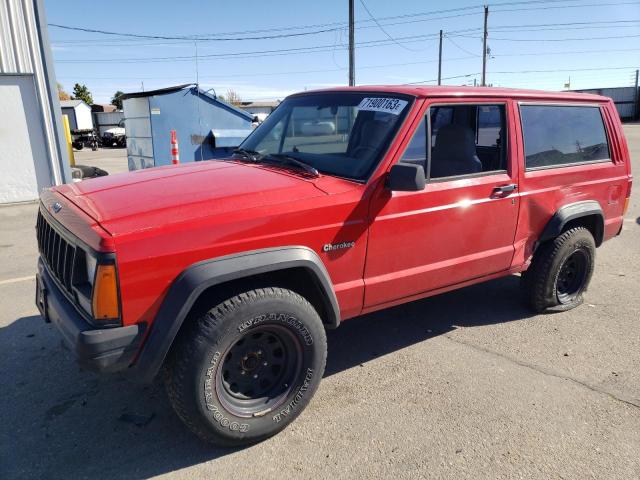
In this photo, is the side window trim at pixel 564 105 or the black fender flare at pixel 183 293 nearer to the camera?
the black fender flare at pixel 183 293

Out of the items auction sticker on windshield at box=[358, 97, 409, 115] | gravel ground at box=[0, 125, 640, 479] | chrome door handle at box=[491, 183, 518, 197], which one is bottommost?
gravel ground at box=[0, 125, 640, 479]

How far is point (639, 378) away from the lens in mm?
3400

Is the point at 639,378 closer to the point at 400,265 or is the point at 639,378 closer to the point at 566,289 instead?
the point at 566,289

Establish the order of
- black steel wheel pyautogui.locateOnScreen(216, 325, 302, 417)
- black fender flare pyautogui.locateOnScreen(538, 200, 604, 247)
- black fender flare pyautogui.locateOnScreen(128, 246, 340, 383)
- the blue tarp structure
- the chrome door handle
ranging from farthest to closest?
1. the blue tarp structure
2. black fender flare pyautogui.locateOnScreen(538, 200, 604, 247)
3. the chrome door handle
4. black steel wheel pyautogui.locateOnScreen(216, 325, 302, 417)
5. black fender flare pyautogui.locateOnScreen(128, 246, 340, 383)

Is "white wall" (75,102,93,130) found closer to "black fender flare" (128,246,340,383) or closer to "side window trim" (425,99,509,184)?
"side window trim" (425,99,509,184)

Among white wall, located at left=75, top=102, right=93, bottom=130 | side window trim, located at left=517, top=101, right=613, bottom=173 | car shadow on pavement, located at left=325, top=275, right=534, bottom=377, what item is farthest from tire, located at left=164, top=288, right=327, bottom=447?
white wall, located at left=75, top=102, right=93, bottom=130

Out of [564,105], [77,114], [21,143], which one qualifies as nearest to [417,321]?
[564,105]

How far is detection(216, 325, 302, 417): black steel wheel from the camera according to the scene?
2.72m

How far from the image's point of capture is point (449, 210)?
11.1ft

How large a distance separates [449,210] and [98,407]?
2548 millimetres

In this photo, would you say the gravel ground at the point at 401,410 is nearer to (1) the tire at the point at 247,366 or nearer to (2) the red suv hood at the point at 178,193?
(1) the tire at the point at 247,366

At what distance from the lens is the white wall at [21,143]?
31.6 feet

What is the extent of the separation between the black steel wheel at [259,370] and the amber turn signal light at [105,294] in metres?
0.64

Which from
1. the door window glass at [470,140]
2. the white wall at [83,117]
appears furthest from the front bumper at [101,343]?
the white wall at [83,117]
